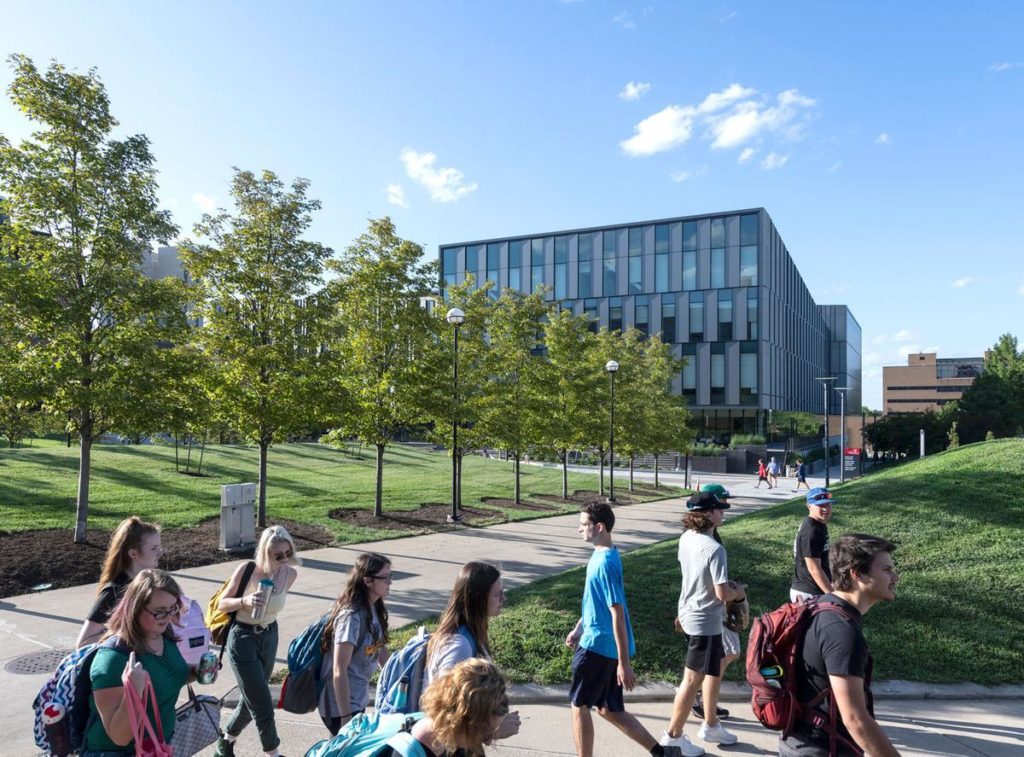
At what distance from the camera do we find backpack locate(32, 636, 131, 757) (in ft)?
9.05

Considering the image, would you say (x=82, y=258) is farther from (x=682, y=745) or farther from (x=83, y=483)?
(x=682, y=745)

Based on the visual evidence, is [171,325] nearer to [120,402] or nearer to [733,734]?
[120,402]

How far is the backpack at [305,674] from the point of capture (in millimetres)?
3686

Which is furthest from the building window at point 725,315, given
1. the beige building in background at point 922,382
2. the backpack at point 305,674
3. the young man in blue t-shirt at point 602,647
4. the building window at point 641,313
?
the beige building in background at point 922,382

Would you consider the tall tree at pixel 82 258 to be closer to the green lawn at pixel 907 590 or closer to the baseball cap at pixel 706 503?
the green lawn at pixel 907 590

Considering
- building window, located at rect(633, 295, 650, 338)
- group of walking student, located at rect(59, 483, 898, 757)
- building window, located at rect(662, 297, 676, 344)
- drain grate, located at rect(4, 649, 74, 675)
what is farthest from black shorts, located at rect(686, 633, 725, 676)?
building window, located at rect(633, 295, 650, 338)

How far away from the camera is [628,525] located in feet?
61.7

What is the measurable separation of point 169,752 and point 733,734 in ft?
12.8

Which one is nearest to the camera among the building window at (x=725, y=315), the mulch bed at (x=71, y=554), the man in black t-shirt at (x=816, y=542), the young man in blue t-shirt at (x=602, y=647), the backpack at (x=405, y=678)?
the backpack at (x=405, y=678)

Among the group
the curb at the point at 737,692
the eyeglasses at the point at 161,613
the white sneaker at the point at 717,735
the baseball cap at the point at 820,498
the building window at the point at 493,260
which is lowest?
the curb at the point at 737,692

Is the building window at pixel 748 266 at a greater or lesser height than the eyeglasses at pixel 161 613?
greater

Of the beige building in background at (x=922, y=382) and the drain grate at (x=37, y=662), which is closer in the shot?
the drain grate at (x=37, y=662)

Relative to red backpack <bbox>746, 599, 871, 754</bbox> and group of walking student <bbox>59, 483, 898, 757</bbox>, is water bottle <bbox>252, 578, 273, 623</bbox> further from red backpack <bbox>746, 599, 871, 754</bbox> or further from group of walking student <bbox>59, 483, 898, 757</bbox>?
red backpack <bbox>746, 599, 871, 754</bbox>

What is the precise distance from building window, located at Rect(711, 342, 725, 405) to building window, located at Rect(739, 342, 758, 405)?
51.6 inches
